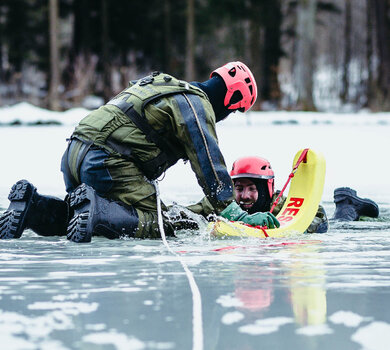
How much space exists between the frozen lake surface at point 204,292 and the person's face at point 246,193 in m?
0.61

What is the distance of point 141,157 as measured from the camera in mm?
6012

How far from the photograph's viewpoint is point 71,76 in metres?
26.6

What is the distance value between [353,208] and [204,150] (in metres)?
2.40

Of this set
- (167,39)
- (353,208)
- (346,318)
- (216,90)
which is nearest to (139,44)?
(167,39)

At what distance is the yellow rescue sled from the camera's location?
248 inches

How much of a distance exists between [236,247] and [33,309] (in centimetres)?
218

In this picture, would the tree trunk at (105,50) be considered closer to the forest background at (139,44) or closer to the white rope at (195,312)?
the forest background at (139,44)

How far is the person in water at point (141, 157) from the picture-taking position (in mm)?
5727

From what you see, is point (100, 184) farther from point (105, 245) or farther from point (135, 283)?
point (135, 283)

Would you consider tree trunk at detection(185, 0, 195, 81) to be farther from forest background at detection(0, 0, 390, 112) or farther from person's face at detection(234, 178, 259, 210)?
person's face at detection(234, 178, 259, 210)

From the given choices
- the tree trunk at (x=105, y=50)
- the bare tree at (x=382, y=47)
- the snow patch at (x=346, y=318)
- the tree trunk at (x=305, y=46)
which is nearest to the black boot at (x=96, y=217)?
the snow patch at (x=346, y=318)

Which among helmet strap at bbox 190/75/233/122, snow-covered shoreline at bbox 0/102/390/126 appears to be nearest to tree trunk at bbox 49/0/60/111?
snow-covered shoreline at bbox 0/102/390/126

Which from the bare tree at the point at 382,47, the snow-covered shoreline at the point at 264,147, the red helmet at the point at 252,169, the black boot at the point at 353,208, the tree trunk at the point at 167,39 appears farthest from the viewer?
the tree trunk at the point at 167,39

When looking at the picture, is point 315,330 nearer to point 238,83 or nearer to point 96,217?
point 96,217
